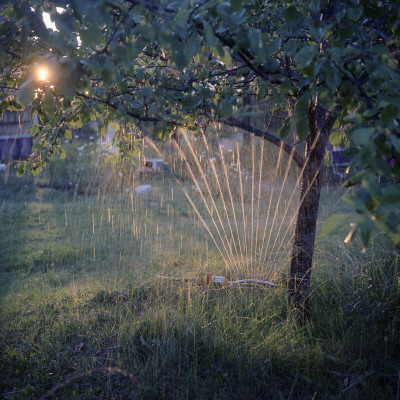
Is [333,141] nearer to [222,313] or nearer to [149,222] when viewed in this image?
[222,313]

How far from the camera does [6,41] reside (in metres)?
1.62

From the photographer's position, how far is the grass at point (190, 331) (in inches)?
86.4

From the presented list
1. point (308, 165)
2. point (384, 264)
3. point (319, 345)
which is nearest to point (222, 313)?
point (319, 345)

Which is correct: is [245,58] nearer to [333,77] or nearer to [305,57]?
[305,57]

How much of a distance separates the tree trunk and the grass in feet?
0.65

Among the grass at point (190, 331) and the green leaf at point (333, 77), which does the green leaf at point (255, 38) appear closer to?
the green leaf at point (333, 77)

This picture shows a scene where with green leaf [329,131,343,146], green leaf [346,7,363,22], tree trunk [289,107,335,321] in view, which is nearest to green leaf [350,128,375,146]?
green leaf [346,7,363,22]

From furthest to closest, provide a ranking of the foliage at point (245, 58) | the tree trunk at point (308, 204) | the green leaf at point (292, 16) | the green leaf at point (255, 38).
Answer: the tree trunk at point (308, 204), the green leaf at point (292, 16), the green leaf at point (255, 38), the foliage at point (245, 58)

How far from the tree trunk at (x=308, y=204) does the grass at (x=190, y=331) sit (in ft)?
0.65

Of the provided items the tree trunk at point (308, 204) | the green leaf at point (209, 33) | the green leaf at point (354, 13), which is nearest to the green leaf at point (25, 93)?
the green leaf at point (209, 33)

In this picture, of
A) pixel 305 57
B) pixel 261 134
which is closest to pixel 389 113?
pixel 305 57

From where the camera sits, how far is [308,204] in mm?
2670

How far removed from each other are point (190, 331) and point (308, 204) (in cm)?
117

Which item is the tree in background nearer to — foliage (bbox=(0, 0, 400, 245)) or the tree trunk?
foliage (bbox=(0, 0, 400, 245))
